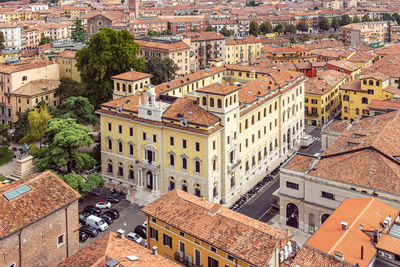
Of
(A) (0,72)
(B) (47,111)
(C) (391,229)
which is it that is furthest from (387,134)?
(A) (0,72)

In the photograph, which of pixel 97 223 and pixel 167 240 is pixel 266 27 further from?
pixel 167 240

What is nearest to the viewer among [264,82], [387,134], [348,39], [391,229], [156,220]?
[391,229]

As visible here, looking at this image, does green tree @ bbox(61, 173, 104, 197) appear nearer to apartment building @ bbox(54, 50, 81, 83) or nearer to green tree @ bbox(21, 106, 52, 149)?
green tree @ bbox(21, 106, 52, 149)

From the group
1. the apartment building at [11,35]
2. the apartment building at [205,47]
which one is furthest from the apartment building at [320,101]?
the apartment building at [11,35]

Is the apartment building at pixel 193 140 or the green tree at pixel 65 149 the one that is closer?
the apartment building at pixel 193 140

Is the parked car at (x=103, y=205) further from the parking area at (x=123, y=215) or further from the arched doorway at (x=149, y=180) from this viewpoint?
the arched doorway at (x=149, y=180)

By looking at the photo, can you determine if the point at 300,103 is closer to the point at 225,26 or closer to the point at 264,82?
the point at 264,82

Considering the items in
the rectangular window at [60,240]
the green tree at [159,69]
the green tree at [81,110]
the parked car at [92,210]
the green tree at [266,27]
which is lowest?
the parked car at [92,210]
